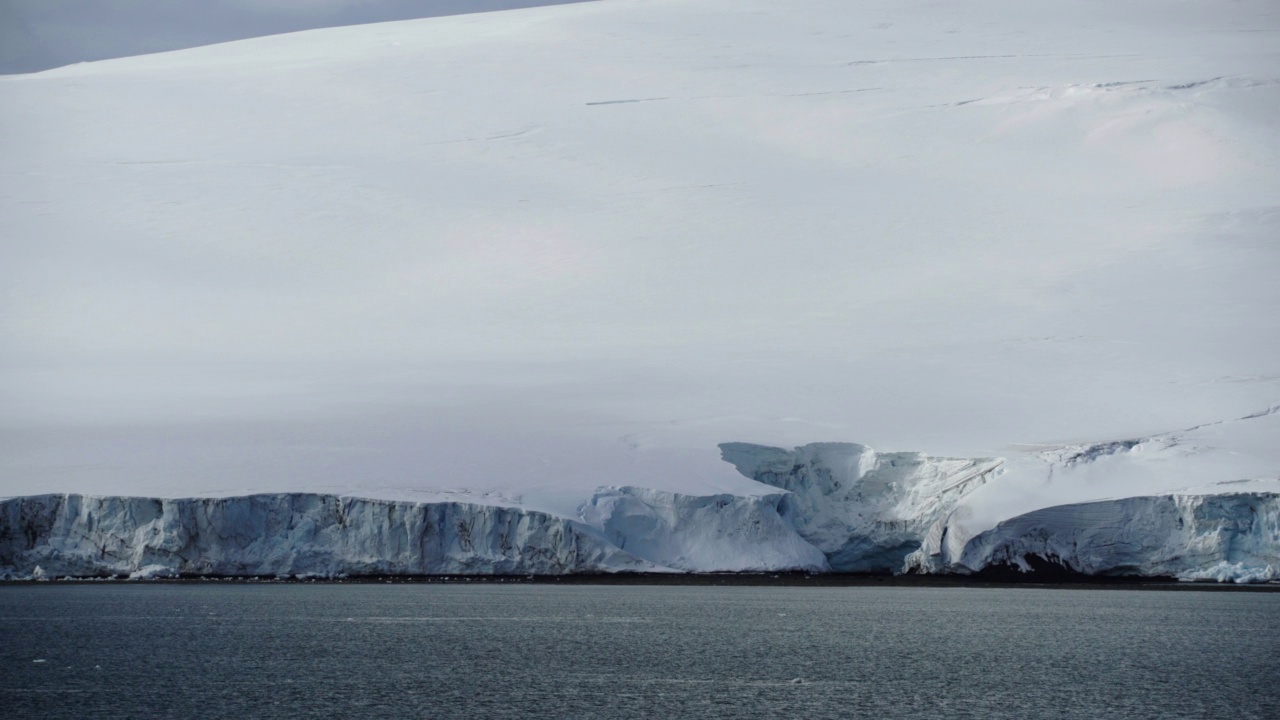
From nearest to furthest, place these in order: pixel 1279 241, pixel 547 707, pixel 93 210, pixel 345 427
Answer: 1. pixel 547 707
2. pixel 345 427
3. pixel 1279 241
4. pixel 93 210

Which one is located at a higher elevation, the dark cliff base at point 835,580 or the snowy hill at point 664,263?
the snowy hill at point 664,263

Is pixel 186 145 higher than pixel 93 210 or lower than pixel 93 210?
higher

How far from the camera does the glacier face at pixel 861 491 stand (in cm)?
2498

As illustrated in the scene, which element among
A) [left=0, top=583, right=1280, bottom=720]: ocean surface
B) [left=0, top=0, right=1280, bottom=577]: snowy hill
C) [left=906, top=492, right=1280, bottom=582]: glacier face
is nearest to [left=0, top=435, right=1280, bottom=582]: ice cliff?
[left=906, top=492, right=1280, bottom=582]: glacier face

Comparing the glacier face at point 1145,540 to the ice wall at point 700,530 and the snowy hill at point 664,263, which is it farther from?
the ice wall at point 700,530

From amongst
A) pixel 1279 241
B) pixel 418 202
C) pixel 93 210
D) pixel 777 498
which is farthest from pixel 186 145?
pixel 1279 241

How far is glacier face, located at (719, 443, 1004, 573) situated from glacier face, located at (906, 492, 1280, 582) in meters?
1.10

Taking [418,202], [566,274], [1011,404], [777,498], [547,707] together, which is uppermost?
[418,202]

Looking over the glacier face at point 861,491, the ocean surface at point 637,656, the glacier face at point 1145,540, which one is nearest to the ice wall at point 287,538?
the ocean surface at point 637,656

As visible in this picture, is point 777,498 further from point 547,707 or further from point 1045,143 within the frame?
point 1045,143

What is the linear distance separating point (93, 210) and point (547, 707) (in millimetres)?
32933

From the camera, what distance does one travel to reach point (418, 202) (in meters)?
42.2

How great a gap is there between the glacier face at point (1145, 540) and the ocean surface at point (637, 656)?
2.46 ft

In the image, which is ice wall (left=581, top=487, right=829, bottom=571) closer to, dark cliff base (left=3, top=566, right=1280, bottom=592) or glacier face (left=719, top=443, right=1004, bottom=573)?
dark cliff base (left=3, top=566, right=1280, bottom=592)
